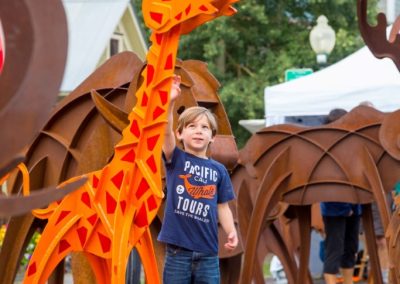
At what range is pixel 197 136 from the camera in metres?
5.85

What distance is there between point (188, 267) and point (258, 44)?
995 inches

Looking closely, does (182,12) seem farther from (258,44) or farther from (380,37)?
(258,44)

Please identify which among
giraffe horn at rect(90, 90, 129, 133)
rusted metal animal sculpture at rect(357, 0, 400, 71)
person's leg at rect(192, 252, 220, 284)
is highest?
rusted metal animal sculpture at rect(357, 0, 400, 71)

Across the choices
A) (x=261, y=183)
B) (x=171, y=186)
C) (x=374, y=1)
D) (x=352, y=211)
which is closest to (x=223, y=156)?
(x=171, y=186)

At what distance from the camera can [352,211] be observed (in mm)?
10445

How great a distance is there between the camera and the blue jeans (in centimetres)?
580

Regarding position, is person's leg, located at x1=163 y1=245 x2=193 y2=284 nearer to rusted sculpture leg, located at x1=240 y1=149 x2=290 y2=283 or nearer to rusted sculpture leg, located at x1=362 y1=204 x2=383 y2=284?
rusted sculpture leg, located at x1=240 y1=149 x2=290 y2=283

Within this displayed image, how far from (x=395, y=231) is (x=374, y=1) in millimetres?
23806

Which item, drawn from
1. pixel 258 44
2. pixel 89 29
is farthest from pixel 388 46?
pixel 258 44

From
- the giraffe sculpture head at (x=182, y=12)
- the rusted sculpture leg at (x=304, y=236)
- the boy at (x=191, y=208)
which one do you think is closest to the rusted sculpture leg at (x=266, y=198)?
the rusted sculpture leg at (x=304, y=236)

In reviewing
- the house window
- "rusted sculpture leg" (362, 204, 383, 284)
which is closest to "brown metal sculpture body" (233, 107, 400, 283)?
"rusted sculpture leg" (362, 204, 383, 284)

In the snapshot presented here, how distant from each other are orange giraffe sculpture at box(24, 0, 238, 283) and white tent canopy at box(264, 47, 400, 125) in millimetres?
7956

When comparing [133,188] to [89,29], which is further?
[89,29]

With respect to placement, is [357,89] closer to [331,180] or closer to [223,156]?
[331,180]
